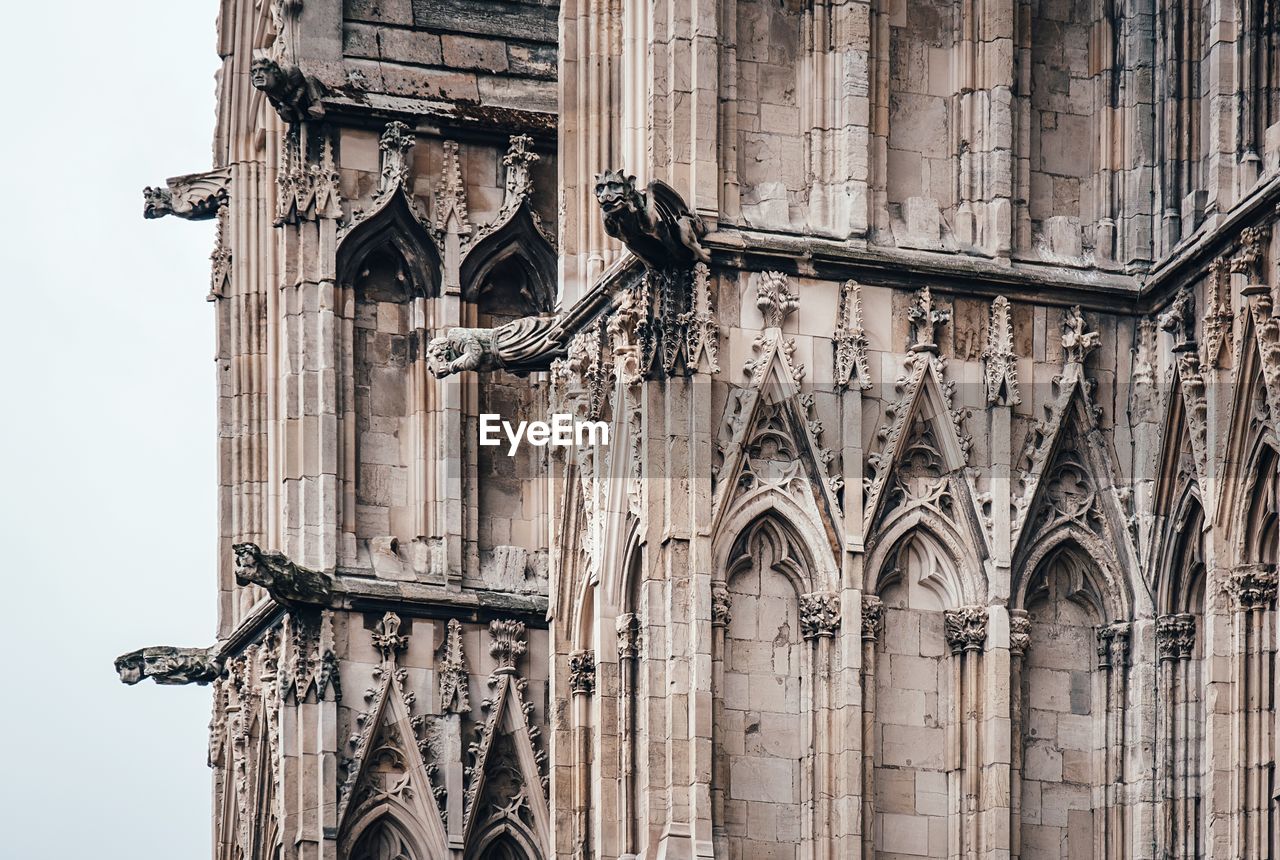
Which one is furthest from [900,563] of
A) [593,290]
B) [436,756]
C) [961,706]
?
[436,756]

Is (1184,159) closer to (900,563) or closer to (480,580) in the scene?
(900,563)

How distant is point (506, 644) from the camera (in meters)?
46.8

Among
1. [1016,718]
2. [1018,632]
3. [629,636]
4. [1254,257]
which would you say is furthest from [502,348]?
[1254,257]

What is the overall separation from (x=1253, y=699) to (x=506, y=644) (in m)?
11.4

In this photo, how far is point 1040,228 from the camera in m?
39.5

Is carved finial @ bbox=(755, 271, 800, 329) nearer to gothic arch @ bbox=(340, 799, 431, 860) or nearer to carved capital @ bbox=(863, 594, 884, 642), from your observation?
carved capital @ bbox=(863, 594, 884, 642)

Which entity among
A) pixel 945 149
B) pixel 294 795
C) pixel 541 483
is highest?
pixel 945 149

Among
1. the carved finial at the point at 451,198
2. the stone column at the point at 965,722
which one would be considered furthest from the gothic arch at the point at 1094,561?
the carved finial at the point at 451,198

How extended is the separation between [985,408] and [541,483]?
9487mm

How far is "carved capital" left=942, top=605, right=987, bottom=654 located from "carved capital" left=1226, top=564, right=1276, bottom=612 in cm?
223

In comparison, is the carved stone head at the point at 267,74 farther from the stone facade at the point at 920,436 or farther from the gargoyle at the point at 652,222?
the gargoyle at the point at 652,222

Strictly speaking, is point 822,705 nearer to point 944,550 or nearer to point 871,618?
point 871,618

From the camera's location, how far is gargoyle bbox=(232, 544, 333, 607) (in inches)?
1793

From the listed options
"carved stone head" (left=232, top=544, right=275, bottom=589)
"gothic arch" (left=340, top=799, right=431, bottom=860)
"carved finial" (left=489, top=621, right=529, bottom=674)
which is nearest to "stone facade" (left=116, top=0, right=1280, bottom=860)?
"carved stone head" (left=232, top=544, right=275, bottom=589)
